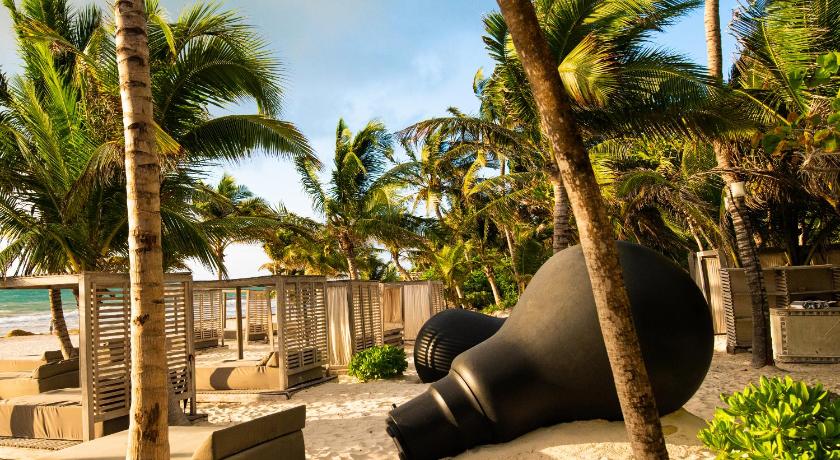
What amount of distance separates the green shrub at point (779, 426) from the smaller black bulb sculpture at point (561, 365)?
4.34ft

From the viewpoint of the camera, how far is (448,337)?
938 cm

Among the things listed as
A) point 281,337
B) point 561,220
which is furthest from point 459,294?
point 561,220

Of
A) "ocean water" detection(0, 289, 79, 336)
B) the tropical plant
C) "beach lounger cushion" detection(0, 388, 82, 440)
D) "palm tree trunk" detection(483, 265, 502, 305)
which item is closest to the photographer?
"beach lounger cushion" detection(0, 388, 82, 440)

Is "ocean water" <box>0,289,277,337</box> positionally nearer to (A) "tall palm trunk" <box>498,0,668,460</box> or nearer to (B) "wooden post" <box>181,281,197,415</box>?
(B) "wooden post" <box>181,281,197,415</box>

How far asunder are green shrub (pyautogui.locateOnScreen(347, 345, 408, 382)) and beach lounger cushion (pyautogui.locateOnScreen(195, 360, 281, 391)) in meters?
1.84

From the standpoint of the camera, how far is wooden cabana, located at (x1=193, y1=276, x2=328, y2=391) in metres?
10.9

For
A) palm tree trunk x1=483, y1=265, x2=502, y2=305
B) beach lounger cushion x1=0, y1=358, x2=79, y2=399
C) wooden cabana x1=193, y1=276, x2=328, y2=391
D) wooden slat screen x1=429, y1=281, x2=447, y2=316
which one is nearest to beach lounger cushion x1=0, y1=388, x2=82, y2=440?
beach lounger cushion x1=0, y1=358, x2=79, y2=399

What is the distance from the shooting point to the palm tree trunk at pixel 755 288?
32.8 feet

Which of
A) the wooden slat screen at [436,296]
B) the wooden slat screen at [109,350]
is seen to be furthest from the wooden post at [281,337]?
the wooden slat screen at [436,296]

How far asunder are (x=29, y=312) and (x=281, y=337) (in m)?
62.0

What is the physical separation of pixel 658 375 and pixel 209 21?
7400mm

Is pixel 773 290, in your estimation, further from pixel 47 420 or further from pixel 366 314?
pixel 47 420

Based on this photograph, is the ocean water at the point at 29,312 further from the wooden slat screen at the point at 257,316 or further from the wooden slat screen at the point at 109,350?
the wooden slat screen at the point at 109,350

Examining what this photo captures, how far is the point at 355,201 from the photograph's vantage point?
19766mm
